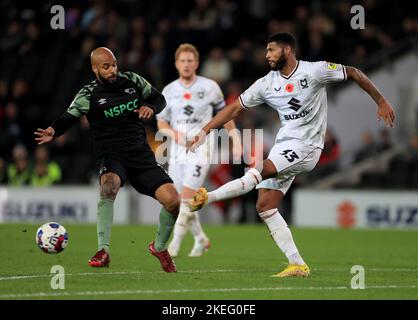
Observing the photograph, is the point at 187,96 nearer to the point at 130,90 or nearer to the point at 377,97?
the point at 130,90

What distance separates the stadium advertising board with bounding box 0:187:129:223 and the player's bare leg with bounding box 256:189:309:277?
11.3m

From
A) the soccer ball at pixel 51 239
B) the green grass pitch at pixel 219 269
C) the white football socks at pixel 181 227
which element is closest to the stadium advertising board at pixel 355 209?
the green grass pitch at pixel 219 269

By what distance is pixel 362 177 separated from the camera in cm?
2242

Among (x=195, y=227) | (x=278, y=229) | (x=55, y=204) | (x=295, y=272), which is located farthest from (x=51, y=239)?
(x=55, y=204)

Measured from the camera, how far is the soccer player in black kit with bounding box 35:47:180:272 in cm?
1099

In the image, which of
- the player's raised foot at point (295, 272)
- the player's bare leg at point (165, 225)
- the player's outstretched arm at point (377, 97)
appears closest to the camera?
the player's outstretched arm at point (377, 97)

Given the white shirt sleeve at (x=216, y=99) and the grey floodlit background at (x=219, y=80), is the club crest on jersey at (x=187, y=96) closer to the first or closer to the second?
the white shirt sleeve at (x=216, y=99)

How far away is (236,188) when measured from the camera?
10.2 meters

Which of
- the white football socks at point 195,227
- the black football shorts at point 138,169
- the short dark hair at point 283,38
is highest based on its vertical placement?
the short dark hair at point 283,38

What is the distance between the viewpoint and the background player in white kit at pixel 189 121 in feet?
45.6

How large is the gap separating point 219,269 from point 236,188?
65.4 inches
